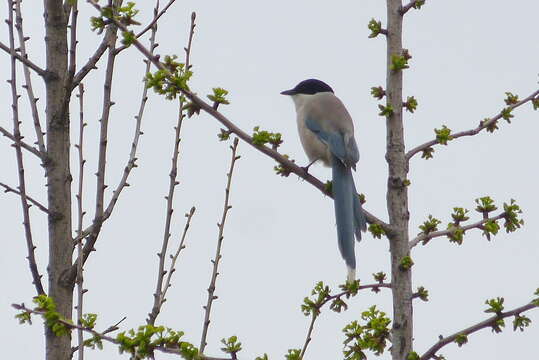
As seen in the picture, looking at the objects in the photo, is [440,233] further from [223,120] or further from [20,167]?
[20,167]

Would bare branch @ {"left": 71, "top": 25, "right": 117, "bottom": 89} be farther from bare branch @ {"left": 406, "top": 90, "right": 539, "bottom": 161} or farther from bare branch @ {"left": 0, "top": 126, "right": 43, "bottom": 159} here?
bare branch @ {"left": 406, "top": 90, "right": 539, "bottom": 161}

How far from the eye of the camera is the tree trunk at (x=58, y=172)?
328cm

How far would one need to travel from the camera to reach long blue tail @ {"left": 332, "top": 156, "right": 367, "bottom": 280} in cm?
404

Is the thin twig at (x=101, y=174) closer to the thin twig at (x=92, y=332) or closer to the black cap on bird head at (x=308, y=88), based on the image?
the thin twig at (x=92, y=332)

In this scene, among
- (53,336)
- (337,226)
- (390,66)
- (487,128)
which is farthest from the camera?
(337,226)

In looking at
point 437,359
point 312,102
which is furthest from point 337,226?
point 312,102

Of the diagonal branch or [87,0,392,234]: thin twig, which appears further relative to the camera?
the diagonal branch

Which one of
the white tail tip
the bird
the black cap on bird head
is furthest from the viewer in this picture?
the black cap on bird head

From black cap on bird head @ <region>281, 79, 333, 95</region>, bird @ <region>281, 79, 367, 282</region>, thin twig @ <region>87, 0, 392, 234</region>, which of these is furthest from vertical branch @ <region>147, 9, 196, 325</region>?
black cap on bird head @ <region>281, 79, 333, 95</region>

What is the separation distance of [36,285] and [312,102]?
321 cm

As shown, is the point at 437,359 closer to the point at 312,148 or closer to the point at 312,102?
the point at 312,148

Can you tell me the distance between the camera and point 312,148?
555 cm

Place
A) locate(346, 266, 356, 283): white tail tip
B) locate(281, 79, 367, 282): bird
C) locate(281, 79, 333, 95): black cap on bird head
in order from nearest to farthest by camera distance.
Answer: locate(346, 266, 356, 283): white tail tip
locate(281, 79, 367, 282): bird
locate(281, 79, 333, 95): black cap on bird head

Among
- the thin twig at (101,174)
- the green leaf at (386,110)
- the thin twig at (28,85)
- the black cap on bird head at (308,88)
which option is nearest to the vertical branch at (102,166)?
the thin twig at (101,174)
